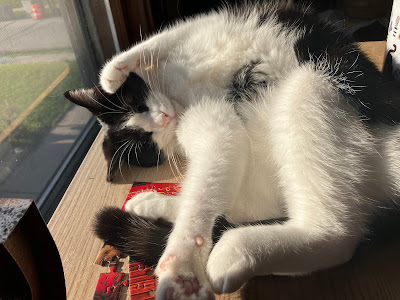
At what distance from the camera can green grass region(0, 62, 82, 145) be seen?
82 cm

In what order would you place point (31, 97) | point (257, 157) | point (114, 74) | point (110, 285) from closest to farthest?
point (110, 285) → point (257, 157) → point (114, 74) → point (31, 97)

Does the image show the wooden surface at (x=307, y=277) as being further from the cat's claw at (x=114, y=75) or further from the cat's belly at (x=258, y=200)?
the cat's claw at (x=114, y=75)

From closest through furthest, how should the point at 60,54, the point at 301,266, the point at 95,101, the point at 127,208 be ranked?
the point at 301,266 < the point at 127,208 < the point at 95,101 < the point at 60,54

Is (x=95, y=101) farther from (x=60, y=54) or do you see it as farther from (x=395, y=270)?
(x=395, y=270)

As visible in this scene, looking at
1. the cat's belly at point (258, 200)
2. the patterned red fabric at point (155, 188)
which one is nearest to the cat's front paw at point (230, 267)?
the cat's belly at point (258, 200)

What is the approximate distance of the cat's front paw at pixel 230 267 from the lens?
1.67 feet

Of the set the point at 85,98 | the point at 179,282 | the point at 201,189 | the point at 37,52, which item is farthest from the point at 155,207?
the point at 37,52

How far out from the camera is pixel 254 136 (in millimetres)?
747

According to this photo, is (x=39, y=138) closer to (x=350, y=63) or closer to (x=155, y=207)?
(x=155, y=207)

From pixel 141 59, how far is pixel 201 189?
0.40 metres

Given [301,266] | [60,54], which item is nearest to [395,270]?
[301,266]

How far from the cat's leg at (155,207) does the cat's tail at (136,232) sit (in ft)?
0.11

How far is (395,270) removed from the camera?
23.3 inches

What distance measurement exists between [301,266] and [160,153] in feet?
1.60
